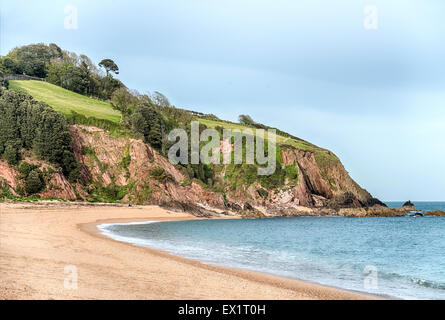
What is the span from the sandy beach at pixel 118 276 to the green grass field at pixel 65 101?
51.1 metres

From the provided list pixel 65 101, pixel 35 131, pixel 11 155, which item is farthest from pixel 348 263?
pixel 65 101

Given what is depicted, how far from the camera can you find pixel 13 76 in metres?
84.1

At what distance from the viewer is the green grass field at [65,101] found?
66375mm

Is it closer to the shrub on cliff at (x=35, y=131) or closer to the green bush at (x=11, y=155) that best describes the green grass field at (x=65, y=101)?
the shrub on cliff at (x=35, y=131)

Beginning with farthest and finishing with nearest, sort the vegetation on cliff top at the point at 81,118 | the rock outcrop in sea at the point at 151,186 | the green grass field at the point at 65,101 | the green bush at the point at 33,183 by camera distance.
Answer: the green grass field at the point at 65,101 → the rock outcrop in sea at the point at 151,186 → the vegetation on cliff top at the point at 81,118 → the green bush at the point at 33,183

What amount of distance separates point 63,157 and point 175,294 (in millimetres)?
48309

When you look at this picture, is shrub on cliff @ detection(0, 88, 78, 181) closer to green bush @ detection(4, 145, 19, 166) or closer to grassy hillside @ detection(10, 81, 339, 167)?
green bush @ detection(4, 145, 19, 166)

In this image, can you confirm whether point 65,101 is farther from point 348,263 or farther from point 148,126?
point 348,263

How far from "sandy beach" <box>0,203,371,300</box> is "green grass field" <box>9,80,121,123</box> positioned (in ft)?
168

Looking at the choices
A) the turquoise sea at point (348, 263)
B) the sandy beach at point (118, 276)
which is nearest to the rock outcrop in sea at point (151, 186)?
the turquoise sea at point (348, 263)

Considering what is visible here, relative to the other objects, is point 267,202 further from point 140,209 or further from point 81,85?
point 81,85

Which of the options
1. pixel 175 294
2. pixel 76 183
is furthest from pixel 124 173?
pixel 175 294

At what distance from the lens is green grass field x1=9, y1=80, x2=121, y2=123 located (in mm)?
66375

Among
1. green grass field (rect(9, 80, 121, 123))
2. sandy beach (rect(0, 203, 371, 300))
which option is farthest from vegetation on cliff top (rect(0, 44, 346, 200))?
sandy beach (rect(0, 203, 371, 300))
